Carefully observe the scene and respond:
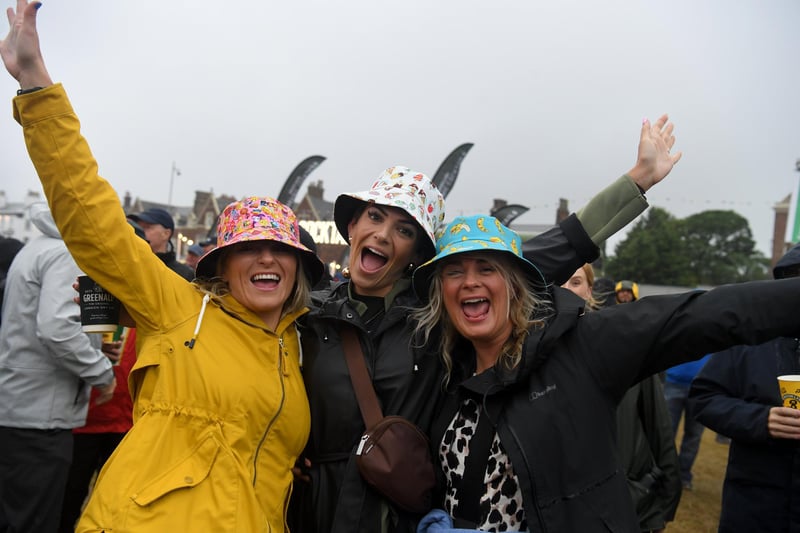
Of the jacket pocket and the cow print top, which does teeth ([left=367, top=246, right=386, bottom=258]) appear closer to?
the cow print top

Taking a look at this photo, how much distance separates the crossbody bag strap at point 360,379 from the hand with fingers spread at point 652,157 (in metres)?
1.44

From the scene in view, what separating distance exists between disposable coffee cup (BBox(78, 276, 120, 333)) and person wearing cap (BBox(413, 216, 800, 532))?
1.38 meters

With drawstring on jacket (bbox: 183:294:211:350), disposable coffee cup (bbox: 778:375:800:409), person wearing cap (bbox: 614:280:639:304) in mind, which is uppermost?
drawstring on jacket (bbox: 183:294:211:350)

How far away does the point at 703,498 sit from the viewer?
6.91m

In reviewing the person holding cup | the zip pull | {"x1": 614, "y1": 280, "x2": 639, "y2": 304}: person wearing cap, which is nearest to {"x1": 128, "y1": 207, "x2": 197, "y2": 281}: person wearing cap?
the zip pull

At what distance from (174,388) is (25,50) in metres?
1.28

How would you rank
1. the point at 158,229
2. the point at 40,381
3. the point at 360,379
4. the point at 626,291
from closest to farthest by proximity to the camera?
the point at 360,379 → the point at 40,381 → the point at 158,229 → the point at 626,291

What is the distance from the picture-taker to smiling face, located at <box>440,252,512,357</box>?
85.8 inches

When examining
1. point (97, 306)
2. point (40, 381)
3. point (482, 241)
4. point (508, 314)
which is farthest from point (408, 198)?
point (40, 381)

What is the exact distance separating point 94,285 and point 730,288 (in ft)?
7.73

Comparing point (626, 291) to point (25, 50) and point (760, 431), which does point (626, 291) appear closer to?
point (760, 431)

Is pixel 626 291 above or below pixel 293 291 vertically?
below

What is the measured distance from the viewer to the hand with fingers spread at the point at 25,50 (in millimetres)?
1854

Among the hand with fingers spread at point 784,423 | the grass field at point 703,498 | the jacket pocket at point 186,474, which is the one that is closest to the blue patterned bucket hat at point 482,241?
the jacket pocket at point 186,474
